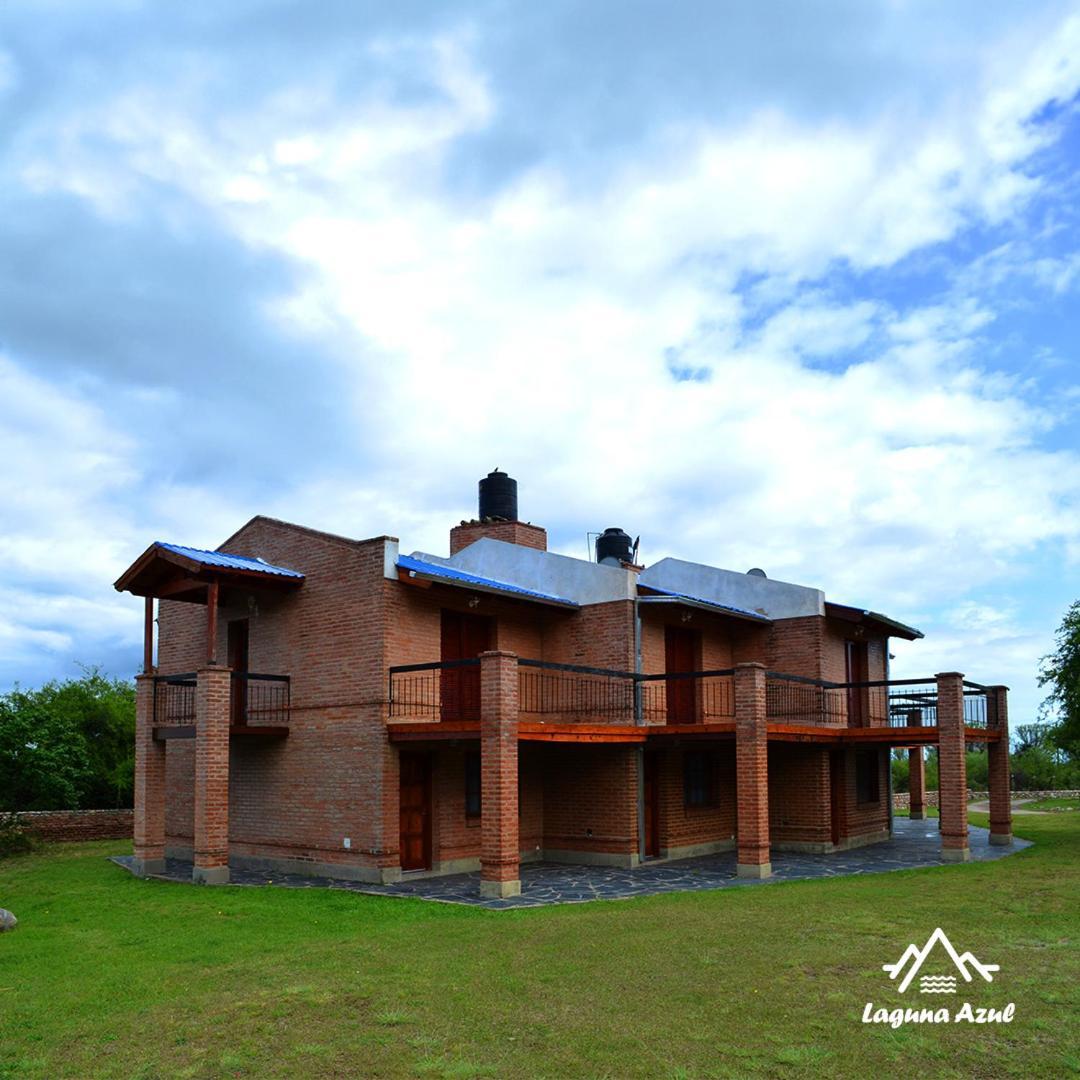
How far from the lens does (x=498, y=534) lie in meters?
23.5

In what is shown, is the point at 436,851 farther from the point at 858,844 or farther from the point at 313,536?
the point at 858,844

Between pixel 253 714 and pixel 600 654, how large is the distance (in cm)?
648

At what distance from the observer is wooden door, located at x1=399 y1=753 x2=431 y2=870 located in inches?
Answer: 675

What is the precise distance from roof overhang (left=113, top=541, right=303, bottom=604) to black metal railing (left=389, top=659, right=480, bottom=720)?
2.83 metres

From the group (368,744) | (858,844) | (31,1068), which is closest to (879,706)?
(858,844)

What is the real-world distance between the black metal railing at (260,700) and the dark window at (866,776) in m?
13.0

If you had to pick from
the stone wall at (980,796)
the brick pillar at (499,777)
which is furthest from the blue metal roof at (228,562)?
the stone wall at (980,796)

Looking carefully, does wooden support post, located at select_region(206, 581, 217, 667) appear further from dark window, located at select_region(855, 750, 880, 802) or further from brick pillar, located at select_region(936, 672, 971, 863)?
dark window, located at select_region(855, 750, 880, 802)

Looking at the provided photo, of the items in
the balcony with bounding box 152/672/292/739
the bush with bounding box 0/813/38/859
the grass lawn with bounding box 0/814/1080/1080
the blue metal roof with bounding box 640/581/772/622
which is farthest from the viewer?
the bush with bounding box 0/813/38/859

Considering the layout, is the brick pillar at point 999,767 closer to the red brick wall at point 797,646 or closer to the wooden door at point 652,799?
the red brick wall at point 797,646

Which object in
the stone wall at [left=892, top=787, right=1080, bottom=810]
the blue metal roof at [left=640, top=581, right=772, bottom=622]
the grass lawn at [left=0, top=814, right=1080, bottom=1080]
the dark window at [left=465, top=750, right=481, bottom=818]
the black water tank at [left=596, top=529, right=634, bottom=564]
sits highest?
the black water tank at [left=596, top=529, right=634, bottom=564]

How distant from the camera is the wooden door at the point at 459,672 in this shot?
18.0 m

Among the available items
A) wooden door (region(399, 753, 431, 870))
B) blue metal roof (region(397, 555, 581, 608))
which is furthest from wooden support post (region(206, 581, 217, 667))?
wooden door (region(399, 753, 431, 870))

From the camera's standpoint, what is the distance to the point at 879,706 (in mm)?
24859
